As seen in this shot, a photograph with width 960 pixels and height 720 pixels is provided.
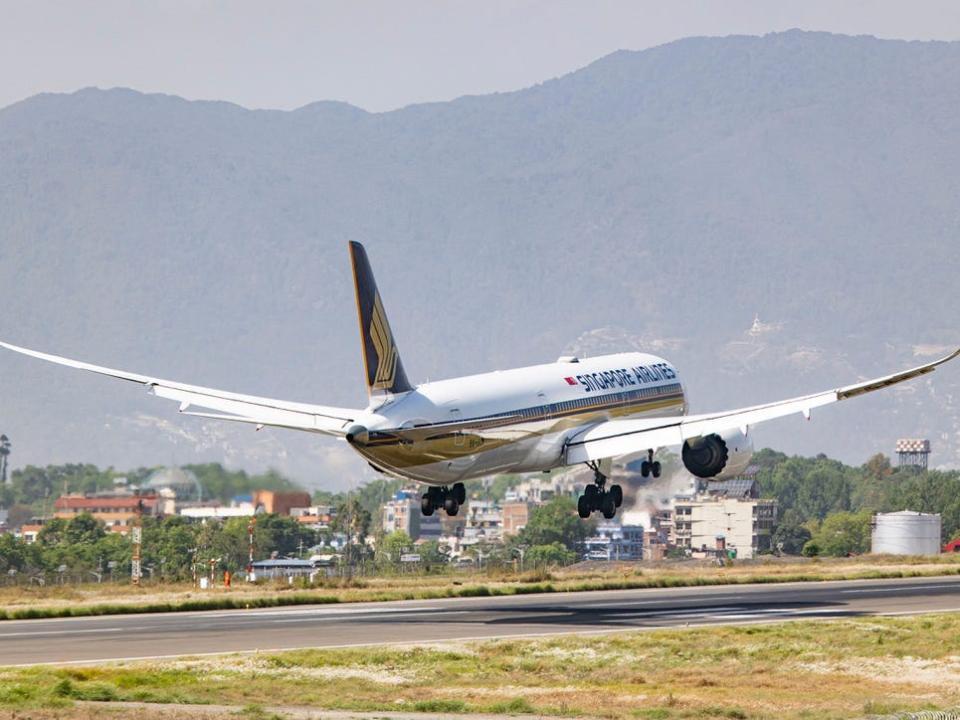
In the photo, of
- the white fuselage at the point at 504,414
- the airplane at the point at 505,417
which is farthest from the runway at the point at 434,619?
the white fuselage at the point at 504,414

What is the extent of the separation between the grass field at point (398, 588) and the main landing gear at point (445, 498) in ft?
22.7

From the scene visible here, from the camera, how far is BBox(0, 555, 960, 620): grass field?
77.3 metres

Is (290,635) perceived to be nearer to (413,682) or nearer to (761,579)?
(413,682)

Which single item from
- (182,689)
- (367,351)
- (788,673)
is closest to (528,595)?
(367,351)

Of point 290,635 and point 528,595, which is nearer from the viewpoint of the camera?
point 290,635

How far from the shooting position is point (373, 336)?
66500mm

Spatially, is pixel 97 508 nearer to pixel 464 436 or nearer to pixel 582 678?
pixel 464 436

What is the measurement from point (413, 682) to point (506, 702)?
18.9ft

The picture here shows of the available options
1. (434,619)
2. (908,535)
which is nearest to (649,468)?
(434,619)

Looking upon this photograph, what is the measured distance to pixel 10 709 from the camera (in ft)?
130

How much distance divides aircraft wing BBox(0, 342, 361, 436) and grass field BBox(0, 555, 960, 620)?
7.84 m

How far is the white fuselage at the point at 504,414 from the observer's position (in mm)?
67688

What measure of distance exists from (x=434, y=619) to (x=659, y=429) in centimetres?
1524

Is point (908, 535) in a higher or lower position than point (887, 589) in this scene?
higher
